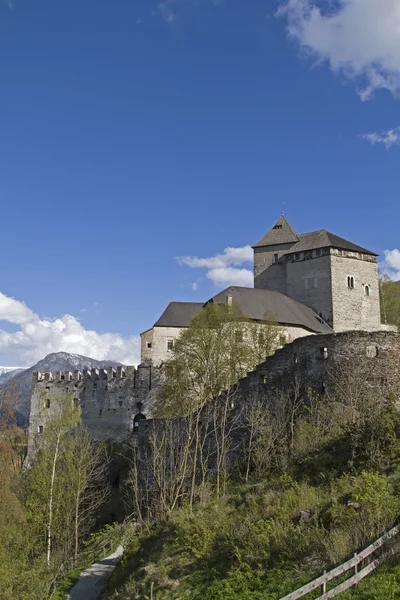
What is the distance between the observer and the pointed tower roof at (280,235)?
6444 centimetres

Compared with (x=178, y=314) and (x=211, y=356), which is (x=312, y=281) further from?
(x=211, y=356)

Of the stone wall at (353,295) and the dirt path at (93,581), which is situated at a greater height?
the stone wall at (353,295)

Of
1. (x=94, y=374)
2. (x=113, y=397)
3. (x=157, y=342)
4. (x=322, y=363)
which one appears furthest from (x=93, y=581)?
(x=157, y=342)

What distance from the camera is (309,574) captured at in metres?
14.0

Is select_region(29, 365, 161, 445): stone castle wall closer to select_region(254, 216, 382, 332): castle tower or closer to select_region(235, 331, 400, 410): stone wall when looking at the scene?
select_region(235, 331, 400, 410): stone wall

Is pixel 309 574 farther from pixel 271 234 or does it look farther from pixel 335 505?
pixel 271 234

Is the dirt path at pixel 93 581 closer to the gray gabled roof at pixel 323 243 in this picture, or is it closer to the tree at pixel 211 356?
the tree at pixel 211 356

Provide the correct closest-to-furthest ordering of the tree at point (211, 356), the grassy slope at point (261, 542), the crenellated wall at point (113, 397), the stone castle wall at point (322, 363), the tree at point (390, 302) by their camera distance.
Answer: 1. the grassy slope at point (261, 542)
2. the stone castle wall at point (322, 363)
3. the tree at point (211, 356)
4. the crenellated wall at point (113, 397)
5. the tree at point (390, 302)

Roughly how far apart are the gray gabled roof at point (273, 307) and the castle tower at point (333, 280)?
2147 millimetres

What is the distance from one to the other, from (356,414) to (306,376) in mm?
3179

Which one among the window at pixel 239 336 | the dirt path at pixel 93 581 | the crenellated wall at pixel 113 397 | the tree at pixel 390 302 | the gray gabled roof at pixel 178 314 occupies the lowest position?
the dirt path at pixel 93 581

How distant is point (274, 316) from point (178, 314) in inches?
351

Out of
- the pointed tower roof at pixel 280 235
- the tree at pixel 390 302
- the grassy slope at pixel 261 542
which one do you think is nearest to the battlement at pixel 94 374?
the grassy slope at pixel 261 542

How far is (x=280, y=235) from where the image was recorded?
65.7m
